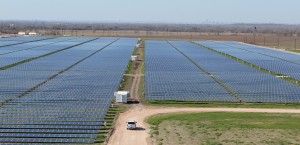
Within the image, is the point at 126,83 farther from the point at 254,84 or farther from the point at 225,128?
the point at 225,128

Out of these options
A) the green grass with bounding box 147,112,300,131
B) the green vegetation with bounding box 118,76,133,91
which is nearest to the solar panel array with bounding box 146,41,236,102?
the green vegetation with bounding box 118,76,133,91

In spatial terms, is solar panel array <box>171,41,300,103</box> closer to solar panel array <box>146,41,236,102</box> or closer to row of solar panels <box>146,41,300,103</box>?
row of solar panels <box>146,41,300,103</box>

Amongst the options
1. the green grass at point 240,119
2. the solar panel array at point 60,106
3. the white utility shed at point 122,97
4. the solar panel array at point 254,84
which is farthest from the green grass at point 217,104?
the solar panel array at point 60,106

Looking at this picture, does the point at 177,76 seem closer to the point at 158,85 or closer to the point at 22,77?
the point at 158,85

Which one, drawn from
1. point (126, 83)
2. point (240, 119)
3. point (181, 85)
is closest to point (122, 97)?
point (126, 83)

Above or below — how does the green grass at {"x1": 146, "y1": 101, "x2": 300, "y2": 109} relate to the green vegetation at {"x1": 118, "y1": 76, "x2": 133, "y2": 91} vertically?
below
